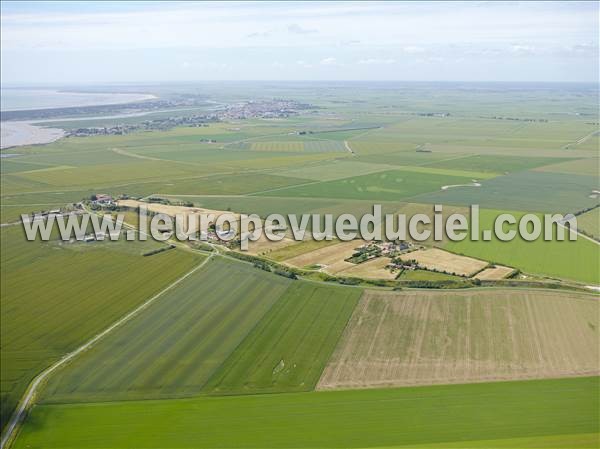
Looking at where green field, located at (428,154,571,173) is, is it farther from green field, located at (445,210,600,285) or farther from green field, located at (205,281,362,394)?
green field, located at (205,281,362,394)

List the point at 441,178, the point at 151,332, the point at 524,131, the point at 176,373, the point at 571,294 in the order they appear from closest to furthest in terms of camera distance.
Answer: the point at 176,373 < the point at 151,332 < the point at 571,294 < the point at 441,178 < the point at 524,131

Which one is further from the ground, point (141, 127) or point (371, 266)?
point (141, 127)

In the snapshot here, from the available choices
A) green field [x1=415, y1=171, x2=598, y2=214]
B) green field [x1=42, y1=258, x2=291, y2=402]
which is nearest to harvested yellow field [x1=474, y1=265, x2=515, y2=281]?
green field [x1=42, y1=258, x2=291, y2=402]

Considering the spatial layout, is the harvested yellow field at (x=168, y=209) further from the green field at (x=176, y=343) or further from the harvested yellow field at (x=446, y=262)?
the harvested yellow field at (x=446, y=262)

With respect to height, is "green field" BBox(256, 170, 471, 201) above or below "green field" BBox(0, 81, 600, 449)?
above

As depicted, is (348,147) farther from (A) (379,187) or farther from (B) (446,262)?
(B) (446,262)

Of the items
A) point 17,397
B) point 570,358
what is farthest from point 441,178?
point 17,397

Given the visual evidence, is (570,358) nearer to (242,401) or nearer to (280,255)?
(242,401)

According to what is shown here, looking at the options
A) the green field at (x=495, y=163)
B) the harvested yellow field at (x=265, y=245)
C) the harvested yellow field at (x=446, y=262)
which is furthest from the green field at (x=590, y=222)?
the harvested yellow field at (x=265, y=245)
